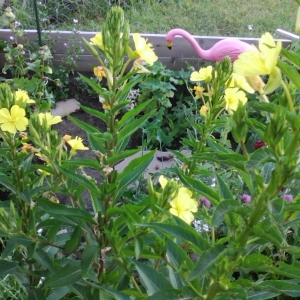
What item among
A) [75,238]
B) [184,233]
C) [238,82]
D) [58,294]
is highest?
[238,82]

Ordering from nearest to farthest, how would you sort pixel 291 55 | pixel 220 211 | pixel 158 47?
pixel 291 55 < pixel 220 211 < pixel 158 47

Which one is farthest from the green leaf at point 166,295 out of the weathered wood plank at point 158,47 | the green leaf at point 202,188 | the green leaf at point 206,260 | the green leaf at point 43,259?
the weathered wood plank at point 158,47

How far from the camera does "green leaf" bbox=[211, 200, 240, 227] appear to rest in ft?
2.59

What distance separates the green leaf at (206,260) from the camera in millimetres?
813

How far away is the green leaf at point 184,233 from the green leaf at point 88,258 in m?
0.25

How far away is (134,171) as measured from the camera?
993 mm

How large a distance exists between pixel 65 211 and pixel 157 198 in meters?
0.22

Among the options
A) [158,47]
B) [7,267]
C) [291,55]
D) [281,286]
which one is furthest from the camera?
[158,47]

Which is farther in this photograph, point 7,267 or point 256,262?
point 7,267

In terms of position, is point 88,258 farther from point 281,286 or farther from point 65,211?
point 281,286

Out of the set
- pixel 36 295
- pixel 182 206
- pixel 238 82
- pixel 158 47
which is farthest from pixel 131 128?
pixel 158 47

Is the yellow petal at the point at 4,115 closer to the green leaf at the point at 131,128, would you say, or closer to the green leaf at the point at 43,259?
the green leaf at the point at 131,128

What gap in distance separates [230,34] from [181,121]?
1505mm

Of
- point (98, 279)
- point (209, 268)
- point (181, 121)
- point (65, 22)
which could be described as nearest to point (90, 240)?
point (98, 279)
